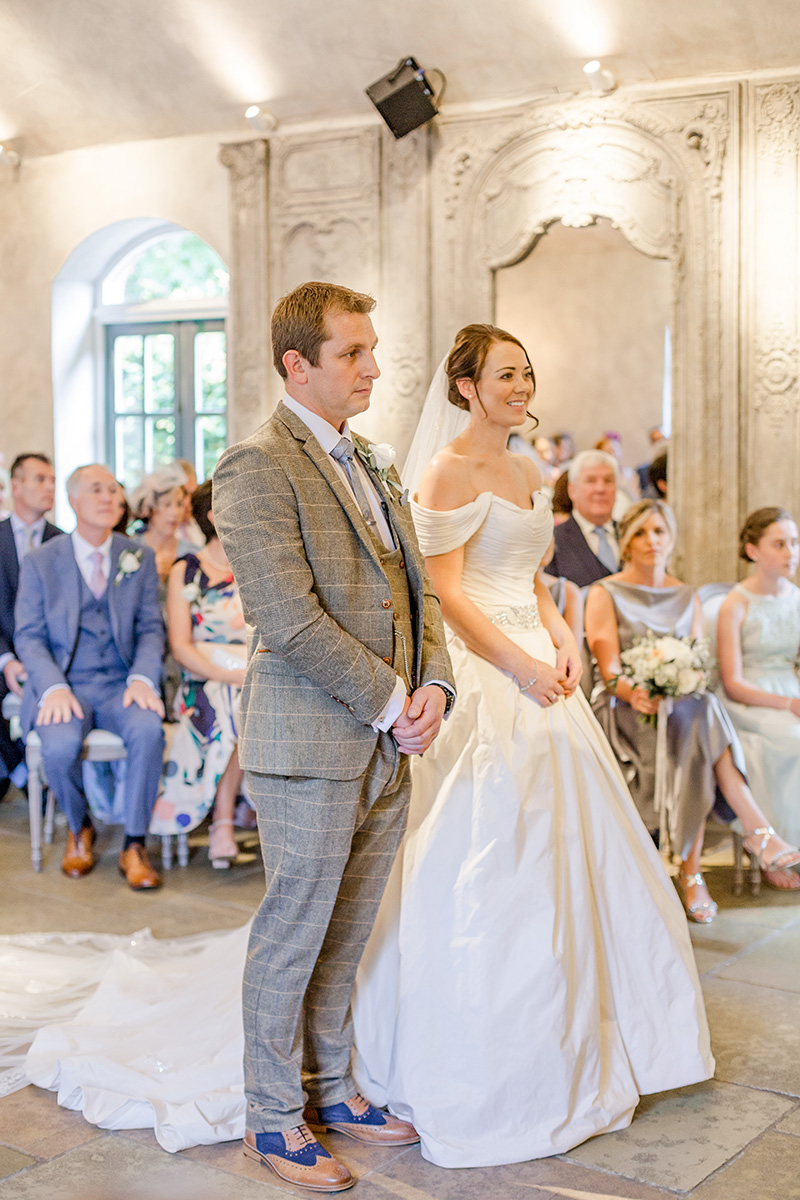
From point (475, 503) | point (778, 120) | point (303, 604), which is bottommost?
point (303, 604)

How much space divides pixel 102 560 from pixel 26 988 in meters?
2.05

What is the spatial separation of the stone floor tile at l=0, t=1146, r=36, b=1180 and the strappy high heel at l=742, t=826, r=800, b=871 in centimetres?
285

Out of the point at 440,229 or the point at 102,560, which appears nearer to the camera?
the point at 102,560

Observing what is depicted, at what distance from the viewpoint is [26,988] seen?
366 centimetres

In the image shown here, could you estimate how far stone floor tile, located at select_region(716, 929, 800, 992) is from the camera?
3859 millimetres

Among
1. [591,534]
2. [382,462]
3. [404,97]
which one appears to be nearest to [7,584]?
[591,534]

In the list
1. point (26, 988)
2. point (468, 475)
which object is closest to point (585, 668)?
point (468, 475)

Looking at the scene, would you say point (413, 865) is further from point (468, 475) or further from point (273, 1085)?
point (468, 475)

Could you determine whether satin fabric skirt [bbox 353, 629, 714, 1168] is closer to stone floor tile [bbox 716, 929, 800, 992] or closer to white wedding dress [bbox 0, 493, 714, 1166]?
white wedding dress [bbox 0, 493, 714, 1166]

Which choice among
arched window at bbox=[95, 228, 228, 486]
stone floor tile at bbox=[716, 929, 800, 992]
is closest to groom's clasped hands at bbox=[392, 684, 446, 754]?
stone floor tile at bbox=[716, 929, 800, 992]

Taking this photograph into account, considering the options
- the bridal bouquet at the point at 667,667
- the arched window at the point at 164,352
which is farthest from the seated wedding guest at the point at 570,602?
the arched window at the point at 164,352

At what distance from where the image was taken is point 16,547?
19.4ft

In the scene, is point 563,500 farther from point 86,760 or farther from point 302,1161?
point 302,1161

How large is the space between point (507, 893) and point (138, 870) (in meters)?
2.45
